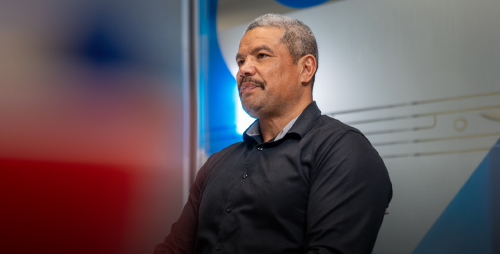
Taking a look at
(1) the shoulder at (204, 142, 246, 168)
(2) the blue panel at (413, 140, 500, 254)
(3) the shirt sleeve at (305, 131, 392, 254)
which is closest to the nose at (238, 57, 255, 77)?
(1) the shoulder at (204, 142, 246, 168)

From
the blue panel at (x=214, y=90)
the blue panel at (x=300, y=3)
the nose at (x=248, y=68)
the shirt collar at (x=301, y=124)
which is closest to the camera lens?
the shirt collar at (x=301, y=124)

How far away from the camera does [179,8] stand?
7.38ft

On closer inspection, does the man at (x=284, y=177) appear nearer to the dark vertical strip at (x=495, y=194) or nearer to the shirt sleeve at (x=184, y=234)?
the shirt sleeve at (x=184, y=234)

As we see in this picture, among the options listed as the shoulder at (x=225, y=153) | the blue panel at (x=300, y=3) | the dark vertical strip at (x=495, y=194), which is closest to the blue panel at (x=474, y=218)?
the dark vertical strip at (x=495, y=194)

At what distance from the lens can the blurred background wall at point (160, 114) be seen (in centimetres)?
139

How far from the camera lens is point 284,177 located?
116 cm

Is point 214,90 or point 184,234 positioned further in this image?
point 214,90

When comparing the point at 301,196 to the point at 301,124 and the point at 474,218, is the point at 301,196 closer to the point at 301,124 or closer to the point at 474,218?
the point at 301,124

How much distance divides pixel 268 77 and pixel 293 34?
0.18 meters

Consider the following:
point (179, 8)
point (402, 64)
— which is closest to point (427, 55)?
point (402, 64)

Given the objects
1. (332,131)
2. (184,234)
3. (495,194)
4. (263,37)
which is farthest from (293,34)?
(495,194)

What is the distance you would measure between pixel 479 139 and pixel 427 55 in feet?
1.19

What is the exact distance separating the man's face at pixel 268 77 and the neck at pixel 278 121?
17 mm

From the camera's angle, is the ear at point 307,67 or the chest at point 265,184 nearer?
the chest at point 265,184
